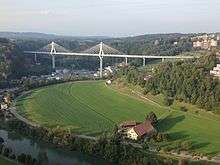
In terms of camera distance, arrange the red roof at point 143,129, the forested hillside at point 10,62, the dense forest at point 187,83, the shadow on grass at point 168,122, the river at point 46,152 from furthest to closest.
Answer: the forested hillside at point 10,62 < the dense forest at point 187,83 < the shadow on grass at point 168,122 < the red roof at point 143,129 < the river at point 46,152

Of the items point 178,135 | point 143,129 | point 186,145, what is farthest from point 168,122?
point 186,145

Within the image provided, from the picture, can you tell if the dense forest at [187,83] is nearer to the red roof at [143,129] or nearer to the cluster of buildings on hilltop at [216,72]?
the cluster of buildings on hilltop at [216,72]

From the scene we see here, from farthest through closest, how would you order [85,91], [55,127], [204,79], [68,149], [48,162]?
[85,91], [204,79], [55,127], [68,149], [48,162]

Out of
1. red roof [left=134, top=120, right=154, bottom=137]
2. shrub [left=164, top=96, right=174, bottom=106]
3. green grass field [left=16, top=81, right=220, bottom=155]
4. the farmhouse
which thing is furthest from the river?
shrub [left=164, top=96, right=174, bottom=106]

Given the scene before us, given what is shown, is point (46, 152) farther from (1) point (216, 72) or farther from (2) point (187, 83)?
(1) point (216, 72)

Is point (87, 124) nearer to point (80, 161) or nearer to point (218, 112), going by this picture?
point (80, 161)

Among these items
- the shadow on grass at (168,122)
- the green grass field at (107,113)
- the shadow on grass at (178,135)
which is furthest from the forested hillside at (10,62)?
the shadow on grass at (178,135)

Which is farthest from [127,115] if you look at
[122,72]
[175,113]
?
[122,72]
